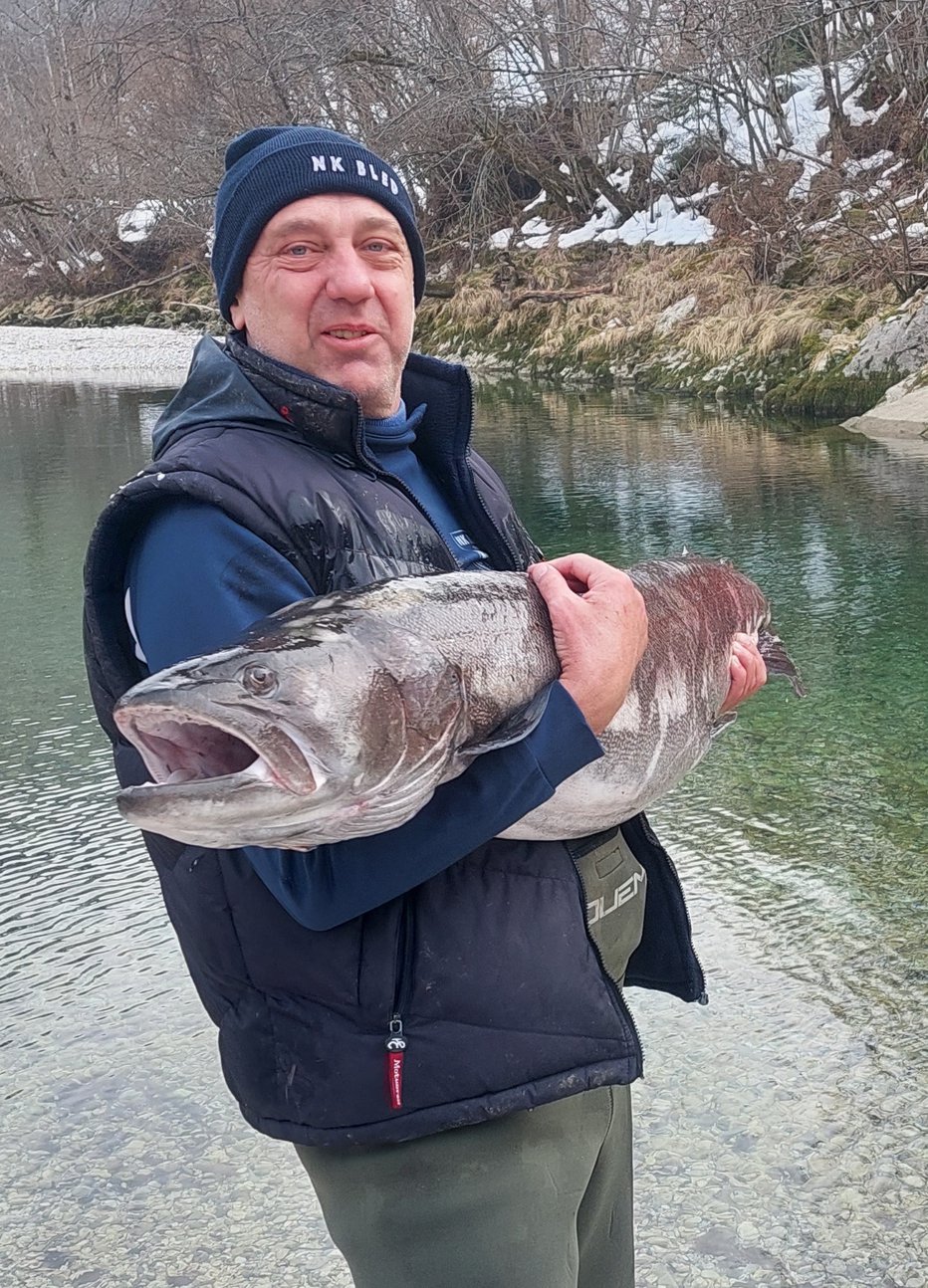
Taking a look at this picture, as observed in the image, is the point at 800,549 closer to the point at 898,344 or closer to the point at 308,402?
the point at 898,344

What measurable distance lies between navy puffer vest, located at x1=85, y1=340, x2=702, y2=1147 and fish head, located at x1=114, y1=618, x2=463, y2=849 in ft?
0.71

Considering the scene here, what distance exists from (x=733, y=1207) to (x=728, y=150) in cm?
2793

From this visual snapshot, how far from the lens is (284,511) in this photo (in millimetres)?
1921

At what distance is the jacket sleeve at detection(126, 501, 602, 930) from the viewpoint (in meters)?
1.77

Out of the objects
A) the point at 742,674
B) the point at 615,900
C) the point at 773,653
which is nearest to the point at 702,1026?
the point at 773,653

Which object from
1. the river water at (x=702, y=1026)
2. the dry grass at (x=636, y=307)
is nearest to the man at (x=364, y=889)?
the river water at (x=702, y=1026)

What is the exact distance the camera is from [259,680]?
168cm

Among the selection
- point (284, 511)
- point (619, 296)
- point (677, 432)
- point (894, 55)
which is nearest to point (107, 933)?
point (284, 511)

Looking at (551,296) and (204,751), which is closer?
(204,751)

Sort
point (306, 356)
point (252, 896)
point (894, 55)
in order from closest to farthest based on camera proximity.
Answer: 1. point (252, 896)
2. point (306, 356)
3. point (894, 55)

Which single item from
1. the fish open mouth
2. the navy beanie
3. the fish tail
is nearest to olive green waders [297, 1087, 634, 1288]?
the fish open mouth

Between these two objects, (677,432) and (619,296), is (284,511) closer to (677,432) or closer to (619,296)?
(677,432)

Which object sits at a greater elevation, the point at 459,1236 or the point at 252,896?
the point at 252,896

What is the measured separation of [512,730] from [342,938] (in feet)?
1.24
